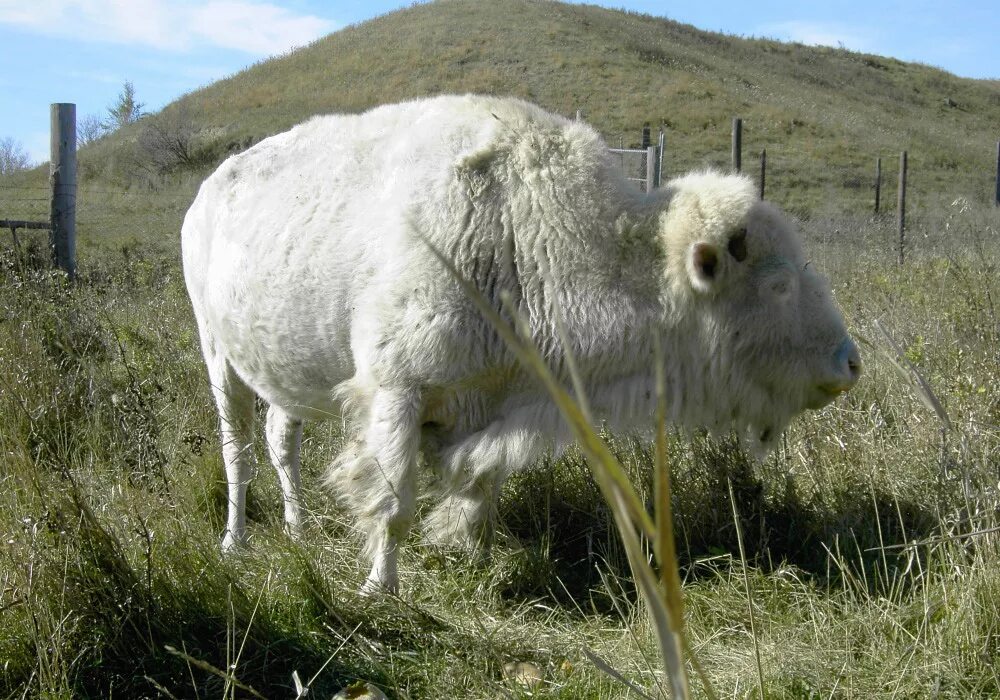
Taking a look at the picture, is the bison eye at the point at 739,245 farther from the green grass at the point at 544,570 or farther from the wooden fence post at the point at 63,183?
the wooden fence post at the point at 63,183

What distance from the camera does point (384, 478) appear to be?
12.5ft

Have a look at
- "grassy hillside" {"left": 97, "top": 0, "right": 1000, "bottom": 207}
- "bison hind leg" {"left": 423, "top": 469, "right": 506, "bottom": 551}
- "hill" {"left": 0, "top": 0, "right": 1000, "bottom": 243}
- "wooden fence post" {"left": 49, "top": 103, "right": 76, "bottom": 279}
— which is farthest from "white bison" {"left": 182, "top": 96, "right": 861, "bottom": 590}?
"grassy hillside" {"left": 97, "top": 0, "right": 1000, "bottom": 207}

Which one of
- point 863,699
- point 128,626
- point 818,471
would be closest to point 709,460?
point 818,471

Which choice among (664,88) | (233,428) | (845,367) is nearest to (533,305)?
(845,367)

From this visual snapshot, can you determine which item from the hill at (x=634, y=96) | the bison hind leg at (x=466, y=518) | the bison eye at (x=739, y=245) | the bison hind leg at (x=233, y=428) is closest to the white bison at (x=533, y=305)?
the bison eye at (x=739, y=245)

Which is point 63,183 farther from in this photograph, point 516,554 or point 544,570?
point 544,570

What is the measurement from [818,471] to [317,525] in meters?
2.64

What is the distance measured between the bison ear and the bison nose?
0.63m

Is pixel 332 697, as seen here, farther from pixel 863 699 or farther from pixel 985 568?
pixel 985 568

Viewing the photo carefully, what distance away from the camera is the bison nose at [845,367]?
12.4ft

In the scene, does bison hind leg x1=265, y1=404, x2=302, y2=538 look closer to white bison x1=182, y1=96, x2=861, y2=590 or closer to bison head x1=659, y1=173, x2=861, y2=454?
white bison x1=182, y1=96, x2=861, y2=590

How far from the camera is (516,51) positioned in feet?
176

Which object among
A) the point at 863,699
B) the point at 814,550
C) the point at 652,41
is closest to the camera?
the point at 863,699

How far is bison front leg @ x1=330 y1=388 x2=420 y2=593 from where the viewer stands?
379 centimetres
